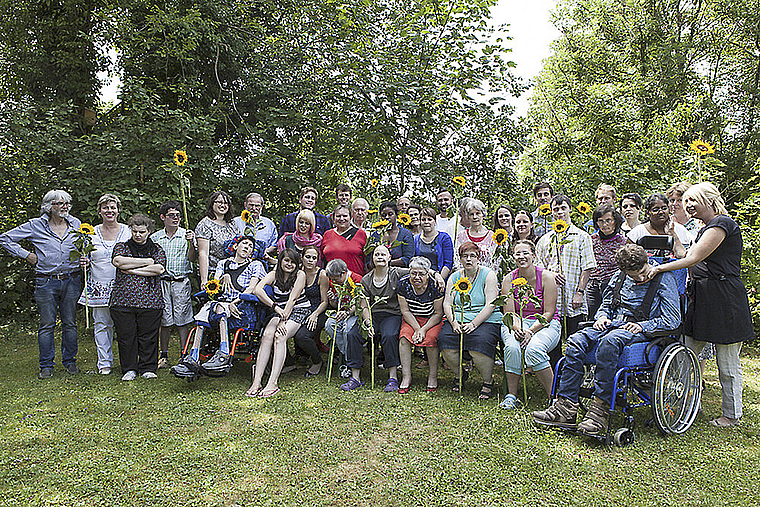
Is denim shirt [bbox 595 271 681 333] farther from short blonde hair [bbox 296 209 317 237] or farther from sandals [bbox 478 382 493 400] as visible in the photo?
short blonde hair [bbox 296 209 317 237]

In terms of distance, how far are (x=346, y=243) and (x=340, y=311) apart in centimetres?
70

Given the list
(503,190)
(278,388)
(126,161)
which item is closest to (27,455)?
(278,388)

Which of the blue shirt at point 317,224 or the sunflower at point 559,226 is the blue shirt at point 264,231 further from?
the sunflower at point 559,226

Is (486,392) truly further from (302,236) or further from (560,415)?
(302,236)

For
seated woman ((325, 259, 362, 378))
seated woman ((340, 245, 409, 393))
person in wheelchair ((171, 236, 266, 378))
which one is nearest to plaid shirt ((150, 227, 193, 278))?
person in wheelchair ((171, 236, 266, 378))

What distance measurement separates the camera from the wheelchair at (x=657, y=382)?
341 centimetres

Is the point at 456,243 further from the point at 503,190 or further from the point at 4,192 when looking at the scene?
the point at 4,192

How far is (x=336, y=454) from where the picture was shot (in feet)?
11.1

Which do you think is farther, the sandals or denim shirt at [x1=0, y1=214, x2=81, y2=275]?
denim shirt at [x1=0, y1=214, x2=81, y2=275]

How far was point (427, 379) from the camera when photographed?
5.06 meters

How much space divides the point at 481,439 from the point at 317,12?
7044 millimetres

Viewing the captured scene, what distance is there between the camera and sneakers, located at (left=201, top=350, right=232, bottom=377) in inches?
177

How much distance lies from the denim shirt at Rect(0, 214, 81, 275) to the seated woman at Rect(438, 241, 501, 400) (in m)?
3.57

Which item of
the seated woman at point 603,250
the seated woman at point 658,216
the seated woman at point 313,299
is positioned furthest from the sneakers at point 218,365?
the seated woman at point 658,216
